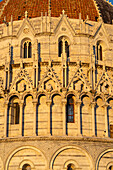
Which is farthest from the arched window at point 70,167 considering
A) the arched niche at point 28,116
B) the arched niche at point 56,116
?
the arched niche at point 28,116

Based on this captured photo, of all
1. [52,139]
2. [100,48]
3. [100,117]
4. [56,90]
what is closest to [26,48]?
[56,90]

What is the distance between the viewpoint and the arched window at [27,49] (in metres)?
37.3

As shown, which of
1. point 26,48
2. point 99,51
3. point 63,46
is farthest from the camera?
point 99,51

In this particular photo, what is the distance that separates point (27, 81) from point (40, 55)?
2.81 m

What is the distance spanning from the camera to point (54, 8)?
129 ft

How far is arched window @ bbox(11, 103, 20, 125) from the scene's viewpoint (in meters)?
35.4

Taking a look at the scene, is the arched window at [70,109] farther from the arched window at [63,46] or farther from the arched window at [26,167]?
the arched window at [26,167]

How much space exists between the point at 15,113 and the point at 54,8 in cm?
1118

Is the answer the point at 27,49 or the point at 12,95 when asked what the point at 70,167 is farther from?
the point at 27,49

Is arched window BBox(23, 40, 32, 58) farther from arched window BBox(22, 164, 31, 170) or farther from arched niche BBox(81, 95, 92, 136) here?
arched window BBox(22, 164, 31, 170)

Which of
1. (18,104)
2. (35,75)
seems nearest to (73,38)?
(35,75)

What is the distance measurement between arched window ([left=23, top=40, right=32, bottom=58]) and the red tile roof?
2953 millimetres

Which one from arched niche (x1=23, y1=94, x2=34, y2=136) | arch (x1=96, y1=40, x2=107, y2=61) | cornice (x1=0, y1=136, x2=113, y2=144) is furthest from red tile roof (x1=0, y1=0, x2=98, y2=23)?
cornice (x1=0, y1=136, x2=113, y2=144)

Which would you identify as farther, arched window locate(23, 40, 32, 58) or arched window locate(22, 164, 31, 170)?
arched window locate(23, 40, 32, 58)
